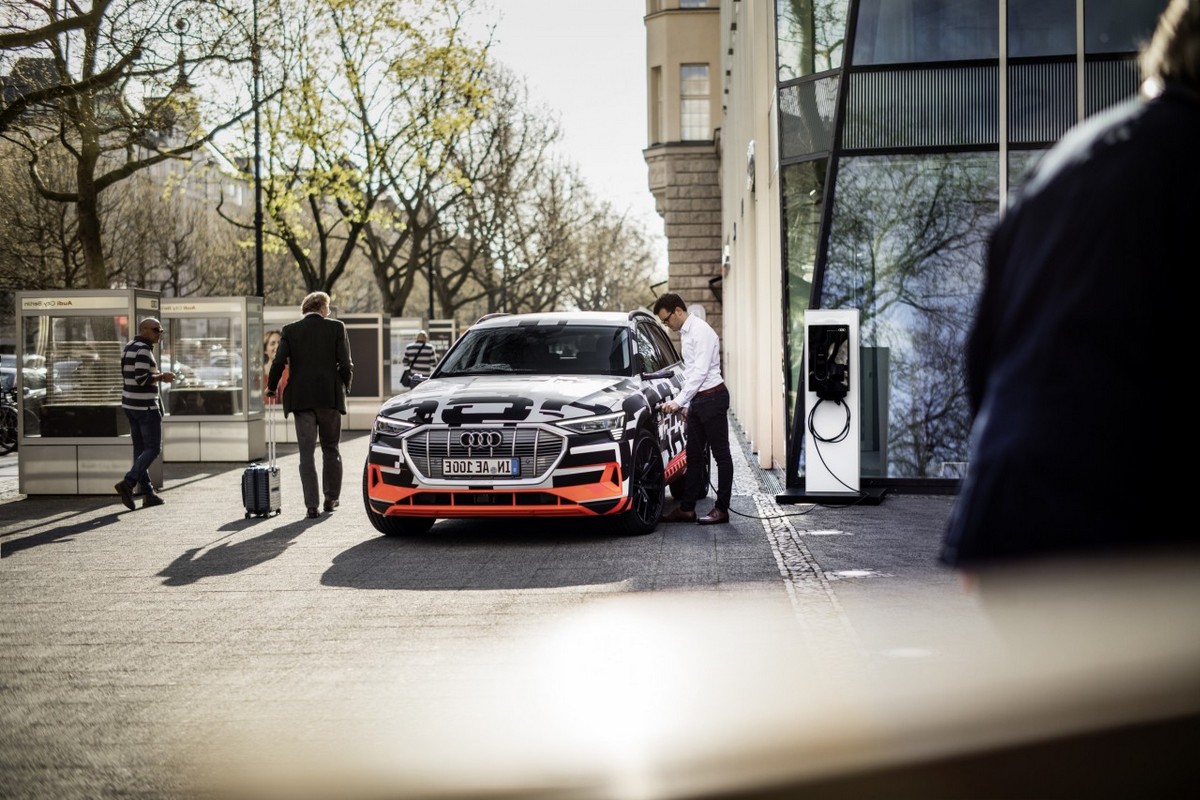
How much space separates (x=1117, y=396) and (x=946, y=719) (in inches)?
130

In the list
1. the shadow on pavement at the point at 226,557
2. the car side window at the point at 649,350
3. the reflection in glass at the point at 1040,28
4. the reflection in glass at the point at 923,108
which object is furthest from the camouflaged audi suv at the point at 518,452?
the reflection in glass at the point at 1040,28

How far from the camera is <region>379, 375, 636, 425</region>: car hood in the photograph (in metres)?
11.0

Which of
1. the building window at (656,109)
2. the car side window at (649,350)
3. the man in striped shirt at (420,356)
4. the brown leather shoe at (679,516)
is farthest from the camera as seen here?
the building window at (656,109)

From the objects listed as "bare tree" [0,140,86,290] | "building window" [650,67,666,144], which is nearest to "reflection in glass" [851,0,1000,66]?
"building window" [650,67,666,144]

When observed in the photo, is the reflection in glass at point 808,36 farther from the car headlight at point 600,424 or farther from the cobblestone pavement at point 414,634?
the car headlight at point 600,424

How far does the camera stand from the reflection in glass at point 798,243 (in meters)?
15.4

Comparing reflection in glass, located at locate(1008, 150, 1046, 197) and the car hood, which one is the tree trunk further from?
reflection in glass, located at locate(1008, 150, 1046, 197)

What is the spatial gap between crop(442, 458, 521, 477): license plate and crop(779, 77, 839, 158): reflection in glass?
573 centimetres

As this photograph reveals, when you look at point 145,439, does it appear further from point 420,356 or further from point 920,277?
point 420,356

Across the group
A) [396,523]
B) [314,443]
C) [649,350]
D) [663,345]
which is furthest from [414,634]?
[663,345]

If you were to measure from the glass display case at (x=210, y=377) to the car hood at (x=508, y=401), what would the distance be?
995 centimetres

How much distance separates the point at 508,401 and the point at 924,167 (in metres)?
5.79

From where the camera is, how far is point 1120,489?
217cm

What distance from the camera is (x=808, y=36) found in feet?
51.4
